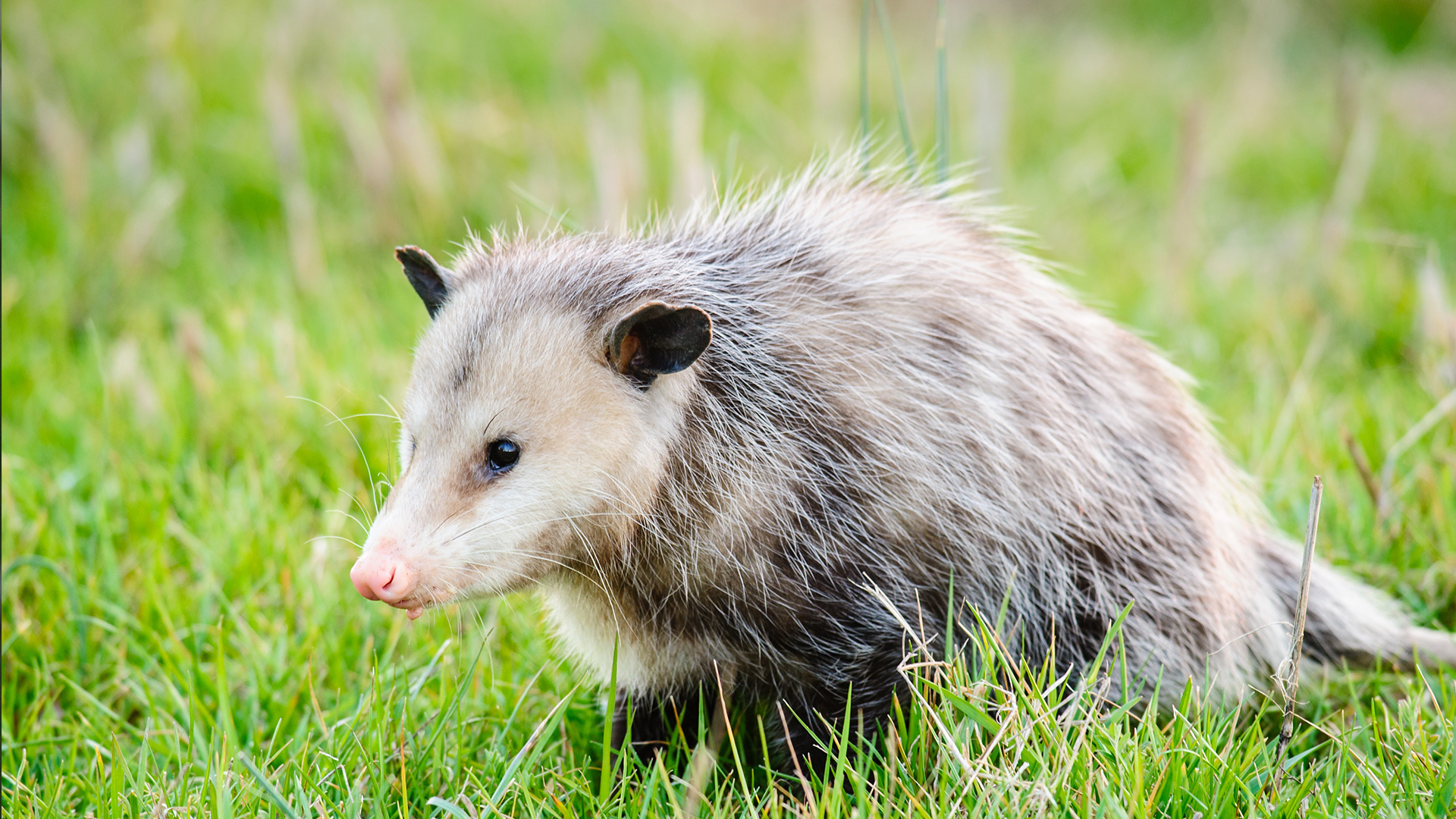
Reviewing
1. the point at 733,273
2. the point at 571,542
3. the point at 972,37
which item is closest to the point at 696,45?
the point at 972,37

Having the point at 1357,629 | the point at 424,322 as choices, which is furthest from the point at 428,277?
the point at 1357,629

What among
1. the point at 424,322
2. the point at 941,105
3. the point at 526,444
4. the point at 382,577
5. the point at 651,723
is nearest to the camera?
the point at 382,577

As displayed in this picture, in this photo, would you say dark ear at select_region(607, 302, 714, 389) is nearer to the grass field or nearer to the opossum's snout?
the opossum's snout

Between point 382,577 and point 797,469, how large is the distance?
31.4 inches

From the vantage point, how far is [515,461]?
2068 mm

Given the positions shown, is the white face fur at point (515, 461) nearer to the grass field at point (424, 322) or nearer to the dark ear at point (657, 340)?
the dark ear at point (657, 340)

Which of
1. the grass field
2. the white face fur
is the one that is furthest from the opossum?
the grass field

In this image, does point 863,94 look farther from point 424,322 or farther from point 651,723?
point 424,322

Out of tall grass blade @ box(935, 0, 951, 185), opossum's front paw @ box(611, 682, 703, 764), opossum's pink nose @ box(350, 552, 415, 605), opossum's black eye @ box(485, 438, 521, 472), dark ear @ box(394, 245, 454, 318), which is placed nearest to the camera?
opossum's pink nose @ box(350, 552, 415, 605)

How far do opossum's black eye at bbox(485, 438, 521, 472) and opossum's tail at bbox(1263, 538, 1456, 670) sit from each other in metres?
1.76

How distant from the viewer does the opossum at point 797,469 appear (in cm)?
208

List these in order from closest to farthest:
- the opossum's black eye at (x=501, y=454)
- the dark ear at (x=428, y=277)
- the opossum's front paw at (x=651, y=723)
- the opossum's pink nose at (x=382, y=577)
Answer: the opossum's pink nose at (x=382, y=577) < the opossum's black eye at (x=501, y=454) < the dark ear at (x=428, y=277) < the opossum's front paw at (x=651, y=723)

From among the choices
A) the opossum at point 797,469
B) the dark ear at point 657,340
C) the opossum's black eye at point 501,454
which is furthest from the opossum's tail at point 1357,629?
the opossum's black eye at point 501,454

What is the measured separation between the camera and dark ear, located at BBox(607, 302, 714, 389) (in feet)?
6.62
